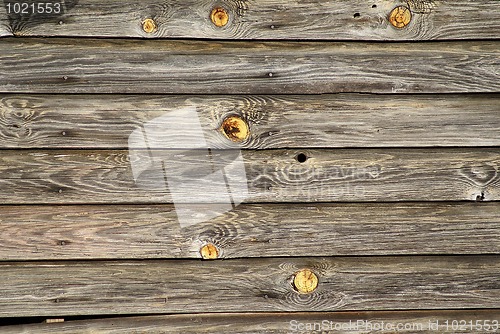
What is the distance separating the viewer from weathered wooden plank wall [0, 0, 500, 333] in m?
1.96

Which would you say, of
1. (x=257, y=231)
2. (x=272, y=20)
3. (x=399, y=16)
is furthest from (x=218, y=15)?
(x=257, y=231)

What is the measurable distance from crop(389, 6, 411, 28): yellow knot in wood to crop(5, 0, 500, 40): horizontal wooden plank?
0.05 ft

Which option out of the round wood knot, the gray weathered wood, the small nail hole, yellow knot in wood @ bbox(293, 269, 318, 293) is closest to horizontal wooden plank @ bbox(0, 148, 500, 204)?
the small nail hole

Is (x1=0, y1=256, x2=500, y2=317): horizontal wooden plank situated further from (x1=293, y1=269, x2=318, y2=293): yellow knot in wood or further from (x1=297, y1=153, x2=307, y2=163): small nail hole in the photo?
(x1=297, y1=153, x2=307, y2=163): small nail hole

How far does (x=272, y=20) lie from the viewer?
1.98 meters

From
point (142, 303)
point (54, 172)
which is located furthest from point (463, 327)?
point (54, 172)

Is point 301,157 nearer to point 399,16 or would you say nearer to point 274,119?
point 274,119

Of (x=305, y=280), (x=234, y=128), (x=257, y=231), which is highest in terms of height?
(x=234, y=128)

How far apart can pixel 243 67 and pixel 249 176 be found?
390 millimetres

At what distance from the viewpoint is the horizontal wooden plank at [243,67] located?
195cm

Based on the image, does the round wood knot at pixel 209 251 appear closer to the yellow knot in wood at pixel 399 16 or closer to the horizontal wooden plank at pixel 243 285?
the horizontal wooden plank at pixel 243 285

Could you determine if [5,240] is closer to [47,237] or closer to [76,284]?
[47,237]

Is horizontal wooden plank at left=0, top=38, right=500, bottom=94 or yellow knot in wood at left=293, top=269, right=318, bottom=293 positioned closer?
horizontal wooden plank at left=0, top=38, right=500, bottom=94

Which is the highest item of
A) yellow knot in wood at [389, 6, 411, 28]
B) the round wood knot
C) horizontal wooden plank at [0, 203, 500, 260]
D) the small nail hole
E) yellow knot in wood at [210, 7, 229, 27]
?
yellow knot in wood at [389, 6, 411, 28]
